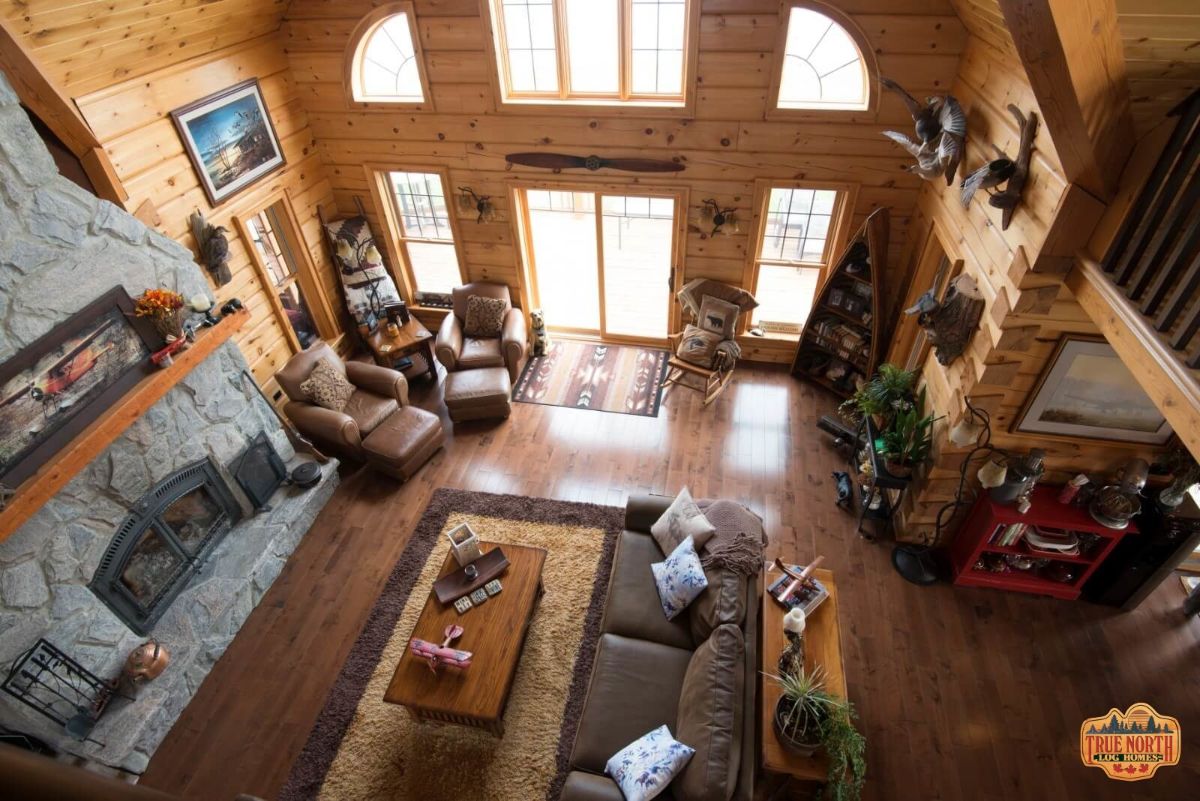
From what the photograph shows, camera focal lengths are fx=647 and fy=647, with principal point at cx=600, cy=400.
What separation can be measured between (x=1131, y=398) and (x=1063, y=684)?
184 cm

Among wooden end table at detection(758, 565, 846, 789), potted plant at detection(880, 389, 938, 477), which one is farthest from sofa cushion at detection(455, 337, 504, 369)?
potted plant at detection(880, 389, 938, 477)

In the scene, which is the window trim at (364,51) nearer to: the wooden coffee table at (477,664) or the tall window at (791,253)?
the tall window at (791,253)

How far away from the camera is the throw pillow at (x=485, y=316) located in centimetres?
644

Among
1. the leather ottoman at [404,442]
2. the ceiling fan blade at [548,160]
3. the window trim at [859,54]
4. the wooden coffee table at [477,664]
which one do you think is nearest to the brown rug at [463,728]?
the wooden coffee table at [477,664]

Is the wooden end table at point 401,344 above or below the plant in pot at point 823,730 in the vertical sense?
below

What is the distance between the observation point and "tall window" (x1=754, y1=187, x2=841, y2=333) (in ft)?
18.8

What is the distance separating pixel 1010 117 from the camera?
3.78 m

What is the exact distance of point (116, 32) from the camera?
403cm

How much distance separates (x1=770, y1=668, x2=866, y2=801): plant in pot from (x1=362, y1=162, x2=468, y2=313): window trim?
506 cm

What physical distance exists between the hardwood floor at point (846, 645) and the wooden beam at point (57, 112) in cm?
276

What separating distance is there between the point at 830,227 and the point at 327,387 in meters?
4.64

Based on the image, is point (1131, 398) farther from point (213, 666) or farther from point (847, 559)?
point (213, 666)

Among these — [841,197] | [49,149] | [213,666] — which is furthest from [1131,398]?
[49,149]

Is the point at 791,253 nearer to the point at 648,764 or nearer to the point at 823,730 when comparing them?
the point at 823,730
